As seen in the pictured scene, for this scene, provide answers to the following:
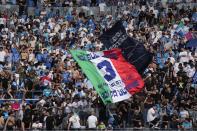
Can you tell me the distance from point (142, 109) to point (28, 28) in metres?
12.1

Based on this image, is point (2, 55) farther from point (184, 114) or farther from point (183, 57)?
point (184, 114)

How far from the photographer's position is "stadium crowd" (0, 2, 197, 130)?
116ft

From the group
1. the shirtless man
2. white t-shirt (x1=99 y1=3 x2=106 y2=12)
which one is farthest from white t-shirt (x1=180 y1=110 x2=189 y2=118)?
white t-shirt (x1=99 y1=3 x2=106 y2=12)

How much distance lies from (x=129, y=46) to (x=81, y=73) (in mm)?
6080

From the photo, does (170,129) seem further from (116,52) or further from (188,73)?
(188,73)

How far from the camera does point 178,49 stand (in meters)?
43.4

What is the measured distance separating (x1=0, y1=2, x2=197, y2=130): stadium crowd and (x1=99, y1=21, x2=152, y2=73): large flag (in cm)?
247

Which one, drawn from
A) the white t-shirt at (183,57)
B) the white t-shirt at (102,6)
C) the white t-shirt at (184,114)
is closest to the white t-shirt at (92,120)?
the white t-shirt at (184,114)

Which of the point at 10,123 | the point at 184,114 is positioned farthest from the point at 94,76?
the point at 184,114

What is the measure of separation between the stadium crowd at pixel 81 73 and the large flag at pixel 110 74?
6.27 ft

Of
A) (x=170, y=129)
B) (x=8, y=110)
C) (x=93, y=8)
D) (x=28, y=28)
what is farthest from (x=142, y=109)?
(x=93, y=8)

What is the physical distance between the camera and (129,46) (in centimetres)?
3416

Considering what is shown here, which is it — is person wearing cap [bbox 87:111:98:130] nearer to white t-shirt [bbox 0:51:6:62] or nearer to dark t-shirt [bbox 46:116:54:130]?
dark t-shirt [bbox 46:116:54:130]

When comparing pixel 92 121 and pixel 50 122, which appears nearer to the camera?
pixel 50 122
